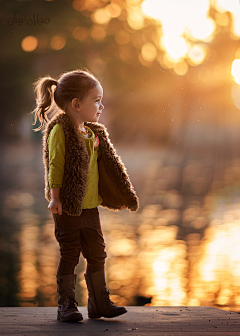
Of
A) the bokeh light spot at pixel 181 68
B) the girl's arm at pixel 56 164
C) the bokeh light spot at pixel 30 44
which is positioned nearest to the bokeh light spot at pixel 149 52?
the bokeh light spot at pixel 181 68

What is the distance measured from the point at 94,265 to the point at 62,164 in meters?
0.28

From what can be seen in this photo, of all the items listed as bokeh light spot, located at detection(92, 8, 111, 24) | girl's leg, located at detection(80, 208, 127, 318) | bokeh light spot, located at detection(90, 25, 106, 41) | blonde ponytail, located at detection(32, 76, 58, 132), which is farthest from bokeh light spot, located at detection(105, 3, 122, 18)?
girl's leg, located at detection(80, 208, 127, 318)

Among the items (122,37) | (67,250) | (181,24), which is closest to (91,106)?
(67,250)

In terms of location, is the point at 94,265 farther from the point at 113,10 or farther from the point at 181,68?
the point at 181,68

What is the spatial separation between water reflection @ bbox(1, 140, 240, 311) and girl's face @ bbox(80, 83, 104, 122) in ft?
2.57

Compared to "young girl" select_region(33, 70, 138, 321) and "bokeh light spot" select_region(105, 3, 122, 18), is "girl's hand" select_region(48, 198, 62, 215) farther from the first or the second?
"bokeh light spot" select_region(105, 3, 122, 18)

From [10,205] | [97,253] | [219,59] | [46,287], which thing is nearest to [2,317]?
[97,253]

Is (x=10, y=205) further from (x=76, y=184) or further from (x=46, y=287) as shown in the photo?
(x=76, y=184)

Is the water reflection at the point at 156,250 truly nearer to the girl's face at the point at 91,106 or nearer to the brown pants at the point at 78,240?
the brown pants at the point at 78,240

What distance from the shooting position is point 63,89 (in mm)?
1140

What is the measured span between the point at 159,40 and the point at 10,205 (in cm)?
185

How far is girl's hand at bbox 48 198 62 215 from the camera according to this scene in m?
1.05

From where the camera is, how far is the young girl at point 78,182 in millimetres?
1069

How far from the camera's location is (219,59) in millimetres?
3699
